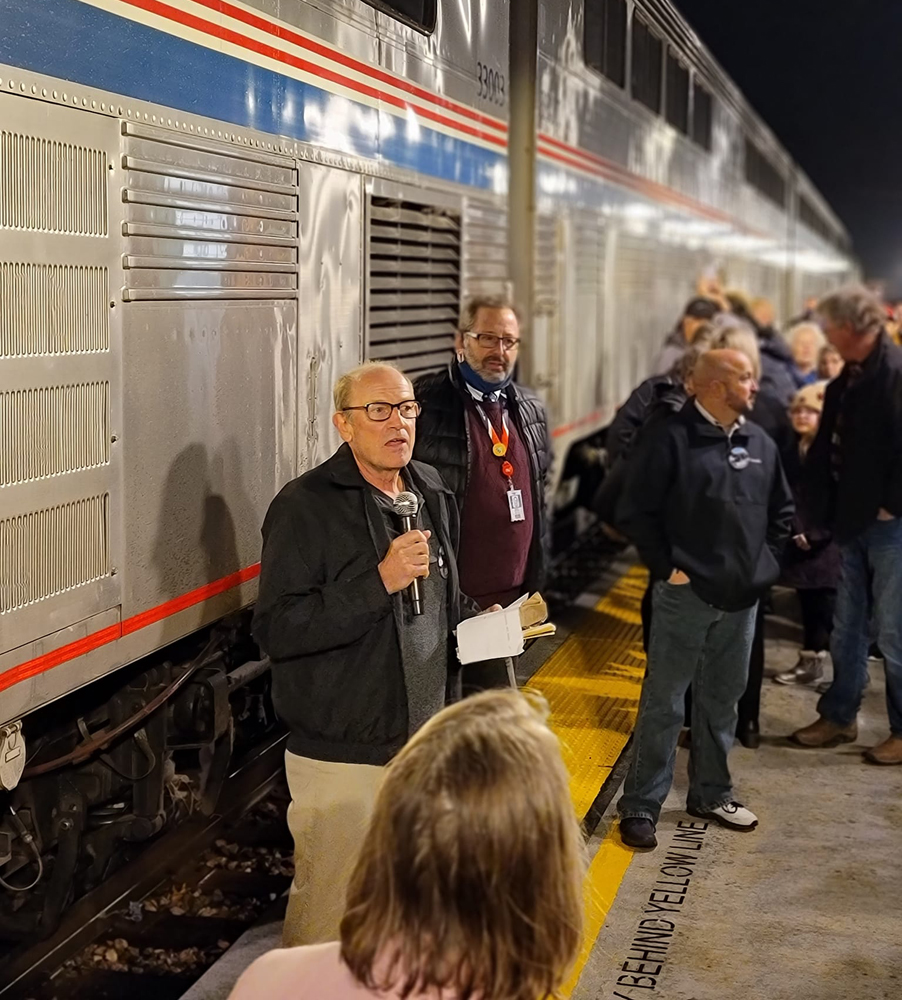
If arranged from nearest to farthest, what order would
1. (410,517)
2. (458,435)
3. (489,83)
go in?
(410,517) < (458,435) < (489,83)

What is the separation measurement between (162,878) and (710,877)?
193 centimetres

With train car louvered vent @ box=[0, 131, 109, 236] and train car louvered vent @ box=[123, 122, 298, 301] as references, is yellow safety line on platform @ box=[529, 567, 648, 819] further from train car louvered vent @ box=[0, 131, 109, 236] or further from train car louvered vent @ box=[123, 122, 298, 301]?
train car louvered vent @ box=[0, 131, 109, 236]

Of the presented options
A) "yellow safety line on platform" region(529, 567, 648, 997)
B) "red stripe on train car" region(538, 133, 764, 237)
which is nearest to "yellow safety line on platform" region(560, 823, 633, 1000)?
"yellow safety line on platform" region(529, 567, 648, 997)

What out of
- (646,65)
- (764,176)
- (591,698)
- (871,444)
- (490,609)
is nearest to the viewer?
(490,609)

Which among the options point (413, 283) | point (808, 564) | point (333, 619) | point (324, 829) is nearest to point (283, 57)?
point (413, 283)

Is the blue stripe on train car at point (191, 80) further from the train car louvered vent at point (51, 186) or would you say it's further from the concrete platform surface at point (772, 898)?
the concrete platform surface at point (772, 898)

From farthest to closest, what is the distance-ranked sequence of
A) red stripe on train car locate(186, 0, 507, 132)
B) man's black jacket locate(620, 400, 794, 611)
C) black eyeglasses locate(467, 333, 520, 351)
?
man's black jacket locate(620, 400, 794, 611)
black eyeglasses locate(467, 333, 520, 351)
red stripe on train car locate(186, 0, 507, 132)

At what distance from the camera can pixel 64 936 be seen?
441 centimetres

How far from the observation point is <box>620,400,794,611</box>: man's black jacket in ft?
15.6

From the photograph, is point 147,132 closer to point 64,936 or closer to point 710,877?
point 64,936

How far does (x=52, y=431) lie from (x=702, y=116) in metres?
10.7

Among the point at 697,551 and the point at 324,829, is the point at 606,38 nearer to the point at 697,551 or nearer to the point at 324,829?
the point at 697,551

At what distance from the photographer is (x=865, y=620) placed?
5887 millimetres

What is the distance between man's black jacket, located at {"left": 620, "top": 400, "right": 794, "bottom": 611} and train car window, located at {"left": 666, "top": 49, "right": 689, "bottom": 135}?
20.9 feet
